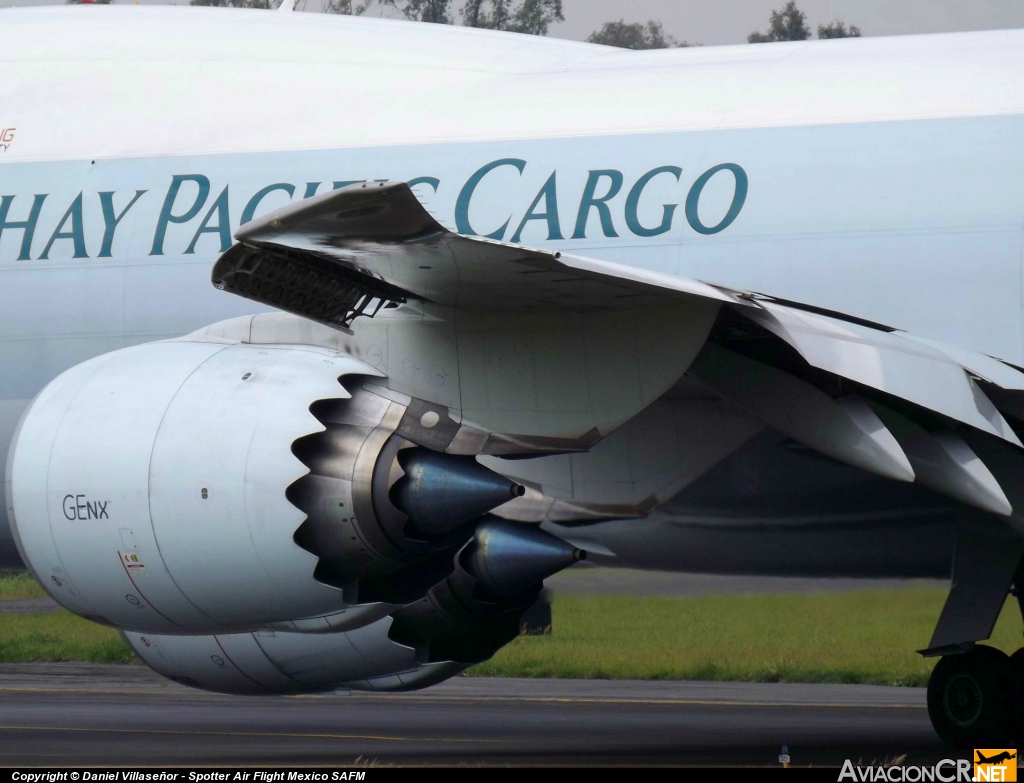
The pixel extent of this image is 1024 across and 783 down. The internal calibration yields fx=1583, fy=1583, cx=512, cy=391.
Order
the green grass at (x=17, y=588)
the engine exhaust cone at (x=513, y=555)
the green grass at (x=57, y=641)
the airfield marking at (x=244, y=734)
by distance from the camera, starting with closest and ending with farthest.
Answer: the engine exhaust cone at (x=513, y=555)
the airfield marking at (x=244, y=734)
the green grass at (x=57, y=641)
the green grass at (x=17, y=588)

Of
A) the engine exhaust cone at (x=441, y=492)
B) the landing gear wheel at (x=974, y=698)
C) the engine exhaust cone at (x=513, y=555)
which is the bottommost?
the landing gear wheel at (x=974, y=698)

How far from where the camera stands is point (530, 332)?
7789 mm

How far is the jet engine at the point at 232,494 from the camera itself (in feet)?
25.8

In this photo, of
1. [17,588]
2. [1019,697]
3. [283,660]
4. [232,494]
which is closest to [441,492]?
[232,494]

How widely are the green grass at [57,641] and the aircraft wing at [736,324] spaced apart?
1429 centimetres

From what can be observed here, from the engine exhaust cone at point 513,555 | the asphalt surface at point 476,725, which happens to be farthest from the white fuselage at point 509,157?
the asphalt surface at point 476,725

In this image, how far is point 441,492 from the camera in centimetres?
788

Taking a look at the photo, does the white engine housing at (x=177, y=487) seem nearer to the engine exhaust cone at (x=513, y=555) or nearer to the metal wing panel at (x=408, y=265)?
the metal wing panel at (x=408, y=265)

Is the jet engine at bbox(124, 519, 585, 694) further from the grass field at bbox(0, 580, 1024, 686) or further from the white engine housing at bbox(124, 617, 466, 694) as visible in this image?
the grass field at bbox(0, 580, 1024, 686)

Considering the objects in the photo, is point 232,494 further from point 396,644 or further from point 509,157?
point 509,157

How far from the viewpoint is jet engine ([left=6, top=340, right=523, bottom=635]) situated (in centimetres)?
787

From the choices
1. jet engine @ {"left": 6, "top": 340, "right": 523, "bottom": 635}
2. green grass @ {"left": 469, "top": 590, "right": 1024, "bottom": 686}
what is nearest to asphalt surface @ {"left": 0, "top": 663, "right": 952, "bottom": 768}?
green grass @ {"left": 469, "top": 590, "right": 1024, "bottom": 686}

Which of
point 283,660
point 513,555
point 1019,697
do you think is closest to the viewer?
point 513,555

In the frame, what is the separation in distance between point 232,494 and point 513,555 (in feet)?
5.66
